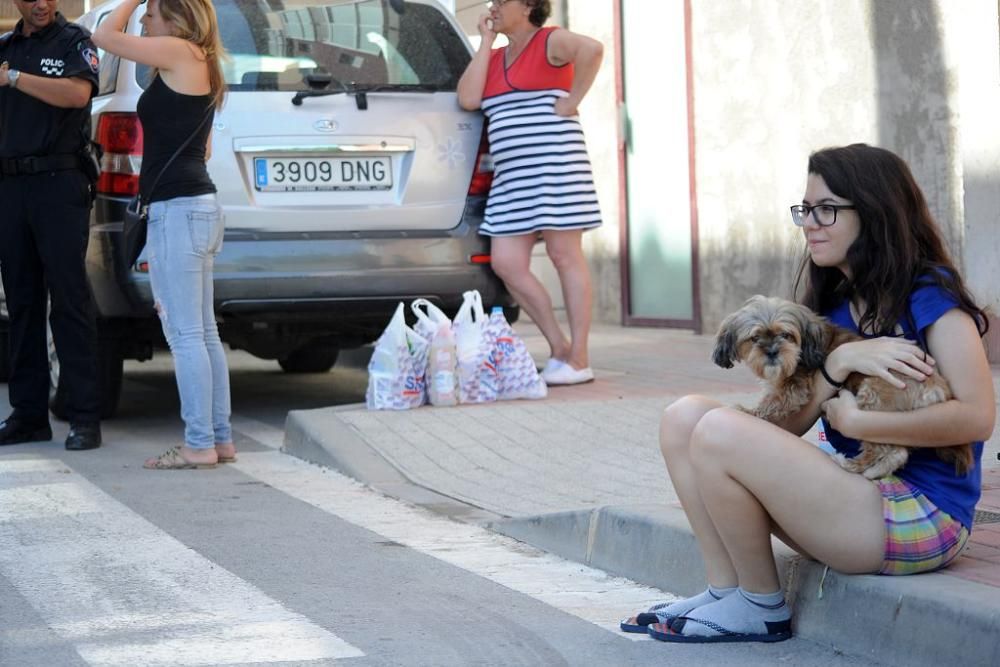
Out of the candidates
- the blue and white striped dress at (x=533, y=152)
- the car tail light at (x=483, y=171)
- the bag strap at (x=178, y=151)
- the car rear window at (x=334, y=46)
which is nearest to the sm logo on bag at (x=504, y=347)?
the blue and white striped dress at (x=533, y=152)

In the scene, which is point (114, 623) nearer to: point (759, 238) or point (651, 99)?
point (759, 238)

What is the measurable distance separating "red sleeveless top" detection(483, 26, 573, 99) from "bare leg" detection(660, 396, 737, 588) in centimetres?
408

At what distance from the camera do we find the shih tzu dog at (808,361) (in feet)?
12.4

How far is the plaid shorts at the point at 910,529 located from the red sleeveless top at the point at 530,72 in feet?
14.6

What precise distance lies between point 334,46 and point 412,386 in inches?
66.5

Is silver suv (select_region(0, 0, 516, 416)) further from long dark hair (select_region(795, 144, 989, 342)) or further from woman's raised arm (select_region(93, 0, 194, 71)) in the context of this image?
long dark hair (select_region(795, 144, 989, 342))

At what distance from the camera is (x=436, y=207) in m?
7.78

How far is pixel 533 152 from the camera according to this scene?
26.0 ft

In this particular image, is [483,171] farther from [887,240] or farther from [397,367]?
[887,240]

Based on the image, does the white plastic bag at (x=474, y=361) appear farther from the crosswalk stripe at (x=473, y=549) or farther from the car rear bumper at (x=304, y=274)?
the crosswalk stripe at (x=473, y=549)

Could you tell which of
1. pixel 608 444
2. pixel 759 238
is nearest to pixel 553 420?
pixel 608 444

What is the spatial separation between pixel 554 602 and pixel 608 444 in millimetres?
2293

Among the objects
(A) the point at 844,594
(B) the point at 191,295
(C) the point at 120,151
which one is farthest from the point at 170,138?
(A) the point at 844,594

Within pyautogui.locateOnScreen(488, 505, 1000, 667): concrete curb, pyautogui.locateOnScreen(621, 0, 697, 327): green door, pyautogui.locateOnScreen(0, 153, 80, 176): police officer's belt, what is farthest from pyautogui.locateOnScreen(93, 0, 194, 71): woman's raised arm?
pyautogui.locateOnScreen(621, 0, 697, 327): green door
